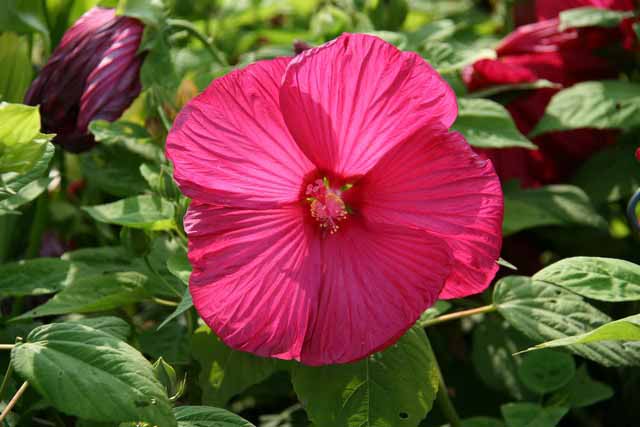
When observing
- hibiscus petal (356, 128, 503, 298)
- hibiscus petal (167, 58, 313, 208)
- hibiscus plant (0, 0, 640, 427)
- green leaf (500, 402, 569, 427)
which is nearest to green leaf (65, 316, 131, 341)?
hibiscus plant (0, 0, 640, 427)

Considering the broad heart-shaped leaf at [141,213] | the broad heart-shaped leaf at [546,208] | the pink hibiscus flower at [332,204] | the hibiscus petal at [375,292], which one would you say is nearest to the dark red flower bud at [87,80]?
the broad heart-shaped leaf at [141,213]

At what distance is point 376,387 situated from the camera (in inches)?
29.7

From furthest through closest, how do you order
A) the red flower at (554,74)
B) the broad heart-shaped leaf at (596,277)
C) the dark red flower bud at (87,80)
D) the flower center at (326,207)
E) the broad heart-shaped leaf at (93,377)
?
the red flower at (554,74)
the dark red flower bud at (87,80)
the flower center at (326,207)
the broad heart-shaped leaf at (596,277)
the broad heart-shaped leaf at (93,377)

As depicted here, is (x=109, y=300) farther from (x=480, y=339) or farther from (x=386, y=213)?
(x=480, y=339)

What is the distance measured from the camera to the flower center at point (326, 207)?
778 millimetres

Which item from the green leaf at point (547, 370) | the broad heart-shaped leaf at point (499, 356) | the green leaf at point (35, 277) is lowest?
the broad heart-shaped leaf at point (499, 356)

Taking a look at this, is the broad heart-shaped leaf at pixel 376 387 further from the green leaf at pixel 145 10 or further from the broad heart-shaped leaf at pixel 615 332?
the green leaf at pixel 145 10

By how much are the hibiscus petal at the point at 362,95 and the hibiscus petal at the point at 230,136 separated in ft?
0.08

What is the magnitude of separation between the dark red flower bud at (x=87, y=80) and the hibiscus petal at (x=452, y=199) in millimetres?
347

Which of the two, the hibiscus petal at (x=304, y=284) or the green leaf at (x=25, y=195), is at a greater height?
the hibiscus petal at (x=304, y=284)

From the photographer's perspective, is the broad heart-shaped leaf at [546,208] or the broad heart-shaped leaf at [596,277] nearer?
the broad heart-shaped leaf at [596,277]

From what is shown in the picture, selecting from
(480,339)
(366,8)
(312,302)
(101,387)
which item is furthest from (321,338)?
(366,8)

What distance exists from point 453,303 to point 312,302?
1.28 ft

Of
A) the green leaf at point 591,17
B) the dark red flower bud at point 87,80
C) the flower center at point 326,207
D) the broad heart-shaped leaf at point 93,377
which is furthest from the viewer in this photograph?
the green leaf at point 591,17
